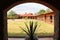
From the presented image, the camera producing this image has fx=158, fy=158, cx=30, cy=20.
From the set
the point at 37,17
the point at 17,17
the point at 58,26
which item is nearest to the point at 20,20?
the point at 17,17

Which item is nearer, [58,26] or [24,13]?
[58,26]

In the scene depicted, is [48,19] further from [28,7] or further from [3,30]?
[3,30]

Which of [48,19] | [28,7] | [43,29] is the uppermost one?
[28,7]

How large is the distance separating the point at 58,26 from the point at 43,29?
218 inches

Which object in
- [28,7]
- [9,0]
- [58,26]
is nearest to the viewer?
[9,0]

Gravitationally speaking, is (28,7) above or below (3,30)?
above

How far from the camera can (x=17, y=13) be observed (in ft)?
33.9

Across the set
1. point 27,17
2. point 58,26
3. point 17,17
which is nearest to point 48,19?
point 27,17

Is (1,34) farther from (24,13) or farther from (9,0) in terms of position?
(24,13)

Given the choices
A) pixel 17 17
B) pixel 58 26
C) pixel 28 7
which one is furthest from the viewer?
pixel 17 17

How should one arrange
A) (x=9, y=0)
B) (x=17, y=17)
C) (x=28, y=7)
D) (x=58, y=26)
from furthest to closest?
(x=17, y=17)
(x=28, y=7)
(x=58, y=26)
(x=9, y=0)

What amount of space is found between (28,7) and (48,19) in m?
1.95

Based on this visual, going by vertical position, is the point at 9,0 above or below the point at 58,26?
above

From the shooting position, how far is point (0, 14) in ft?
15.4
